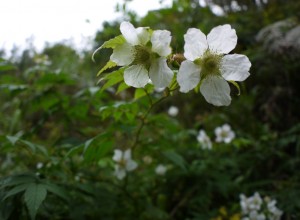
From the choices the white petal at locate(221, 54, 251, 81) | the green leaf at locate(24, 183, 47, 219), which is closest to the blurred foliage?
the green leaf at locate(24, 183, 47, 219)

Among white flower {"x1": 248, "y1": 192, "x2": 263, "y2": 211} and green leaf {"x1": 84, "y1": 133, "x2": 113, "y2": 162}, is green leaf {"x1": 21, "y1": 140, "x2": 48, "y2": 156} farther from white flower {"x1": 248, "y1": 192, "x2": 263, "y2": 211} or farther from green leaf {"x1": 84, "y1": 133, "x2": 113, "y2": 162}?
white flower {"x1": 248, "y1": 192, "x2": 263, "y2": 211}

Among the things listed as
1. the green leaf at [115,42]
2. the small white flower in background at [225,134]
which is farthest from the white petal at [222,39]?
the small white flower in background at [225,134]

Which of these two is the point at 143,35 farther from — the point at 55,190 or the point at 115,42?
the point at 55,190

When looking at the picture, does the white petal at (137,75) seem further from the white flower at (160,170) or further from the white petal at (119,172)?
the white flower at (160,170)

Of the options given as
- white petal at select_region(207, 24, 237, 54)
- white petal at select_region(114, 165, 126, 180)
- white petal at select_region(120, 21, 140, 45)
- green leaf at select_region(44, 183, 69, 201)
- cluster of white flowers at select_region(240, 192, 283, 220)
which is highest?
white petal at select_region(120, 21, 140, 45)

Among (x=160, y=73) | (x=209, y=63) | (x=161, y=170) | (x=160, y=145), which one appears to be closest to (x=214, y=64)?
(x=209, y=63)

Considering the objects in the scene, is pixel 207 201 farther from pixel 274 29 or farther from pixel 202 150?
pixel 274 29
